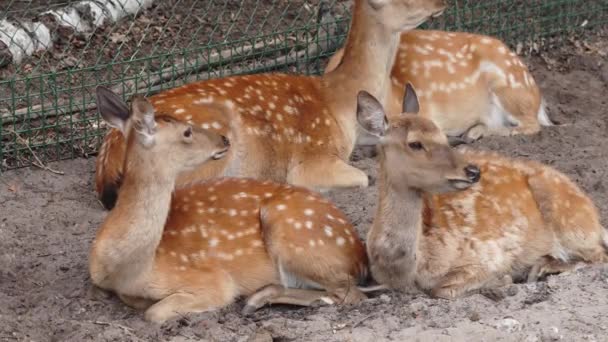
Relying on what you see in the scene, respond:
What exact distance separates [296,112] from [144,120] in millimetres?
2248

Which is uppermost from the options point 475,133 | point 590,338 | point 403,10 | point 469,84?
point 403,10

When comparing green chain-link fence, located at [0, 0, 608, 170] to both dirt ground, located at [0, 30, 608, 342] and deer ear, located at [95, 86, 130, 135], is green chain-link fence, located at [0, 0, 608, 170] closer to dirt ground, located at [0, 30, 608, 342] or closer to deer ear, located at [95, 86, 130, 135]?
dirt ground, located at [0, 30, 608, 342]

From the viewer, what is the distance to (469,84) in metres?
9.47

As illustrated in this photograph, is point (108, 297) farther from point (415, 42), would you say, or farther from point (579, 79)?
point (579, 79)

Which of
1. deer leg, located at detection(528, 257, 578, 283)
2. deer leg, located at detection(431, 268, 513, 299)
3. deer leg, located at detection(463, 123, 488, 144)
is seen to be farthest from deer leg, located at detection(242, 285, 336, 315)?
deer leg, located at detection(463, 123, 488, 144)

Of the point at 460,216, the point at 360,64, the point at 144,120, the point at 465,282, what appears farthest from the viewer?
the point at 360,64

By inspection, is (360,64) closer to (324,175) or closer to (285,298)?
(324,175)

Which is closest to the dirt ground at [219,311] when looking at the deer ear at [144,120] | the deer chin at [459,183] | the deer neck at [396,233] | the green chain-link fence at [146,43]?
the deer neck at [396,233]

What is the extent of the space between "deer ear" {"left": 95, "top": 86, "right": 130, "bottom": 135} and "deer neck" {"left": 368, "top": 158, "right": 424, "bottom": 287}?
128 cm

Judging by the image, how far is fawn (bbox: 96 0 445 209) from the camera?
759 centimetres

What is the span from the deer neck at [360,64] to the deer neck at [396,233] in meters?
2.07

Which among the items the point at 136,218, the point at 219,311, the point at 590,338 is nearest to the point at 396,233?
the point at 219,311

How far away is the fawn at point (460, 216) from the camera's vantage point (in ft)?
20.2

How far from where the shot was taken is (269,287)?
20.9 ft
